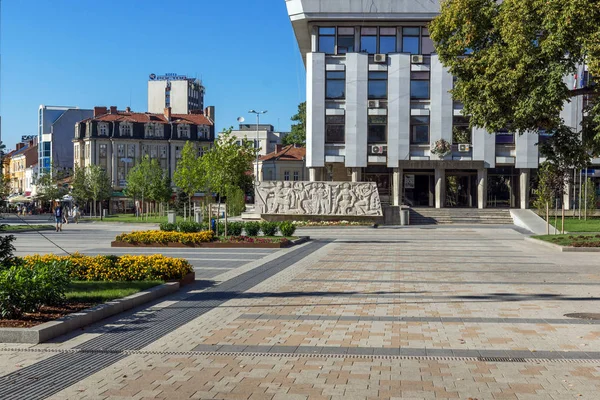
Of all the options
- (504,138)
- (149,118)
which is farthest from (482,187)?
(149,118)

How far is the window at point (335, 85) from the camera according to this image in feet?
176

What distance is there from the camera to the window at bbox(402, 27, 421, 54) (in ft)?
176

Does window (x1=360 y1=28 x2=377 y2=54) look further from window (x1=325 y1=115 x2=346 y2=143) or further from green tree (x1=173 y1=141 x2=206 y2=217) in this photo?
green tree (x1=173 y1=141 x2=206 y2=217)

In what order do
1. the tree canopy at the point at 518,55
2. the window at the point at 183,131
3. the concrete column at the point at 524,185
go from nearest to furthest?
the tree canopy at the point at 518,55, the concrete column at the point at 524,185, the window at the point at 183,131

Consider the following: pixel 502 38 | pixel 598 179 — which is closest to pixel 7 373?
pixel 502 38

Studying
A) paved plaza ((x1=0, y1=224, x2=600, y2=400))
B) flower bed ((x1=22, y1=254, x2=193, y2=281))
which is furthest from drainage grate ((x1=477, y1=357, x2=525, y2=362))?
flower bed ((x1=22, y1=254, x2=193, y2=281))

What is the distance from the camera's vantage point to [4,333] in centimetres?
876

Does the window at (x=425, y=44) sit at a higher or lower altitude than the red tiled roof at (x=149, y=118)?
higher

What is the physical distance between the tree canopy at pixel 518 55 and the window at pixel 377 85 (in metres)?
26.6

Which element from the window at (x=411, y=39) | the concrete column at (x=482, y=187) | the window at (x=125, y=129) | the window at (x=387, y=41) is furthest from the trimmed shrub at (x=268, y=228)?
the window at (x=125, y=129)

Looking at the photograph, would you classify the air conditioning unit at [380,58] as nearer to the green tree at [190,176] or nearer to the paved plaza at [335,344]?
the green tree at [190,176]

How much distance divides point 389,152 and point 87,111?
67037 millimetres

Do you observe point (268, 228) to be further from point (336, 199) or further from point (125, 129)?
point (125, 129)

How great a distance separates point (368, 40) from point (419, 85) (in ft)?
16.9
